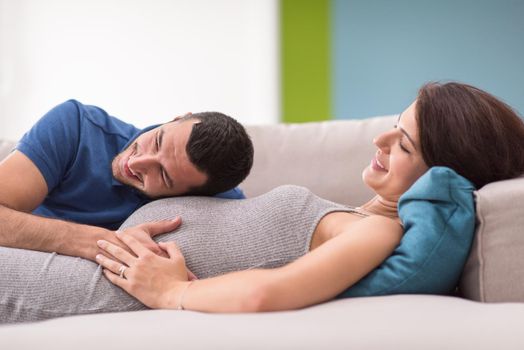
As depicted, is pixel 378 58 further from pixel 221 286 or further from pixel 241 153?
pixel 221 286

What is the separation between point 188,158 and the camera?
67.8 inches

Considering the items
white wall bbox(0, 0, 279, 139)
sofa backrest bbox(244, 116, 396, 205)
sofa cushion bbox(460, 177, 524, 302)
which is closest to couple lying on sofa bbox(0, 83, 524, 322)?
sofa cushion bbox(460, 177, 524, 302)

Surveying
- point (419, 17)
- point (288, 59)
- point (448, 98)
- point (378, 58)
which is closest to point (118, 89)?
point (288, 59)

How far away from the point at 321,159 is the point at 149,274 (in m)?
0.96

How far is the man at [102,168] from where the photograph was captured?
1685 millimetres

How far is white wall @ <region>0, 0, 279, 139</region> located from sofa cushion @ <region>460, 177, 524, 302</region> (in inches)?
114

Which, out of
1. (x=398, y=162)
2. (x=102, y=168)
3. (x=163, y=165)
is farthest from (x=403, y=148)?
(x=102, y=168)

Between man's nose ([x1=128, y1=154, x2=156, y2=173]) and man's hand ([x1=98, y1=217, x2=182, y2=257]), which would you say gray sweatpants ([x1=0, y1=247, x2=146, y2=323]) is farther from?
man's nose ([x1=128, y1=154, x2=156, y2=173])

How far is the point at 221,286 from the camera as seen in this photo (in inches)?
49.1

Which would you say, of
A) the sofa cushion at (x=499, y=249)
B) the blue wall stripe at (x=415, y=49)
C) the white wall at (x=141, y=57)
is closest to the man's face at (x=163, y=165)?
the sofa cushion at (x=499, y=249)

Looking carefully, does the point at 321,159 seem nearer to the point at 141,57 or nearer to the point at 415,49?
the point at 415,49

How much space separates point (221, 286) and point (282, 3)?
3.27 metres

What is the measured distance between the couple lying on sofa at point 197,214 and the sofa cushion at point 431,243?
0.03 metres

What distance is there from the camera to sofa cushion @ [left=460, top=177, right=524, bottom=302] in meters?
1.29
